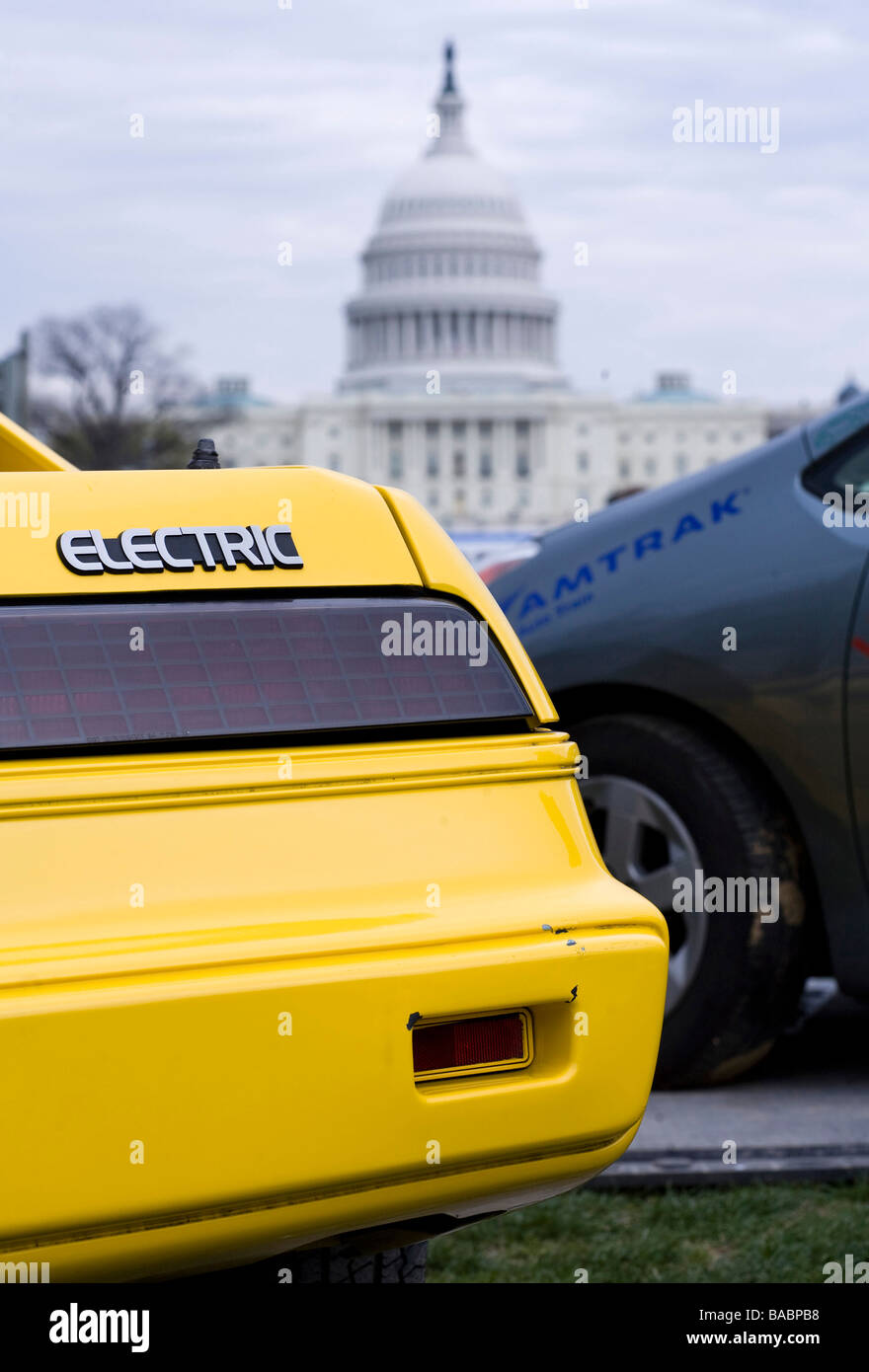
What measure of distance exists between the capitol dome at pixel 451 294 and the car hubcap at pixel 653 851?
394ft

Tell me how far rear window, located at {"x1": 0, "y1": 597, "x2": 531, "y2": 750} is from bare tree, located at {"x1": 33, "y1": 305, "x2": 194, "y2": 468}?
57.1 m

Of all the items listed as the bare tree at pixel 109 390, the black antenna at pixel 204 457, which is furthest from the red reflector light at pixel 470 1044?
the bare tree at pixel 109 390

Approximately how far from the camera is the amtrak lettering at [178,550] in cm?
210

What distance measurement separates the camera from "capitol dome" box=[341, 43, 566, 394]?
406 ft

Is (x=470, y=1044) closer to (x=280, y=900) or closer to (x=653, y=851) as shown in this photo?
(x=280, y=900)

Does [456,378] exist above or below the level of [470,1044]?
above

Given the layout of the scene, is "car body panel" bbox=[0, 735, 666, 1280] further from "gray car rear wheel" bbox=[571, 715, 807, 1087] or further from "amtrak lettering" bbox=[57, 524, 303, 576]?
"gray car rear wheel" bbox=[571, 715, 807, 1087]

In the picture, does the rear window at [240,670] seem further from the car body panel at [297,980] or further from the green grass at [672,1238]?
the green grass at [672,1238]

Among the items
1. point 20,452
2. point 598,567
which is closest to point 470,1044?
point 20,452

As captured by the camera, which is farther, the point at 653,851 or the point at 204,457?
the point at 653,851

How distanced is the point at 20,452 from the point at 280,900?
1025 millimetres

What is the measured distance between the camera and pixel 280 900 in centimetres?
201
